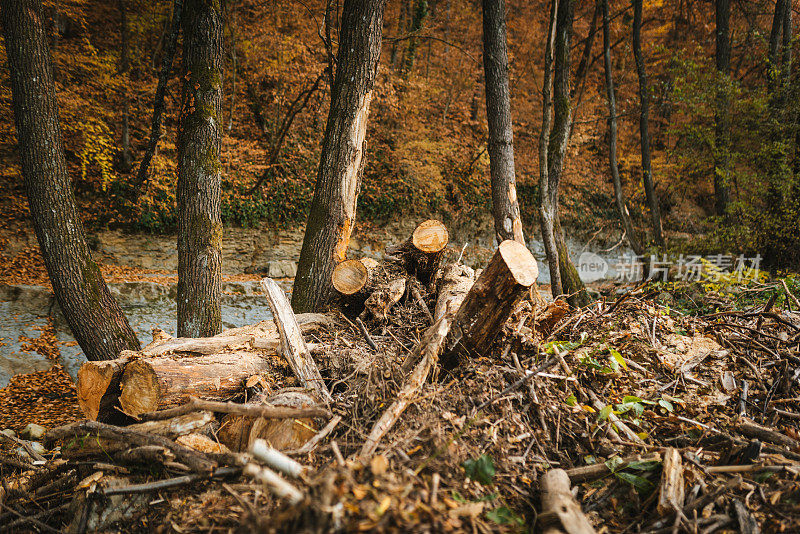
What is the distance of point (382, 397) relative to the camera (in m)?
2.32

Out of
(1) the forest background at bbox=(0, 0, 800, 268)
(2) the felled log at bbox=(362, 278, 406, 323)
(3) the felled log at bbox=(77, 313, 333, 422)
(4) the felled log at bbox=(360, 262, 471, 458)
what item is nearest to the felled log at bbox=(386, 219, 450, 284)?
(2) the felled log at bbox=(362, 278, 406, 323)

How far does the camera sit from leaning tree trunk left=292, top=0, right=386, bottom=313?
14.0ft

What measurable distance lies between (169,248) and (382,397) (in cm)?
945

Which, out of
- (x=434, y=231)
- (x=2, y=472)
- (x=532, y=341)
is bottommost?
(x=2, y=472)

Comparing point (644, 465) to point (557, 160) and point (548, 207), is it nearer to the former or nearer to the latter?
point (548, 207)

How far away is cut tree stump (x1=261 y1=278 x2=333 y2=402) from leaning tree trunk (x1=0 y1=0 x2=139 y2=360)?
2.72 m

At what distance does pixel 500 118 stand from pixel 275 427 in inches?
206

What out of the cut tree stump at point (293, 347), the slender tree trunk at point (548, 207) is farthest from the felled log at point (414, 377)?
the slender tree trunk at point (548, 207)

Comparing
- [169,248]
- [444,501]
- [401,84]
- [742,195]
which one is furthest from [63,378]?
[742,195]

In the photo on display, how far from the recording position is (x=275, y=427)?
2.19m

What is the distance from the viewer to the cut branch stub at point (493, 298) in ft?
7.42

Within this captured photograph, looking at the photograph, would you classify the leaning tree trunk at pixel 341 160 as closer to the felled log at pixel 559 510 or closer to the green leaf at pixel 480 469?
the green leaf at pixel 480 469

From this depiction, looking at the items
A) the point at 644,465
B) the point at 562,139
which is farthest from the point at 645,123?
the point at 644,465

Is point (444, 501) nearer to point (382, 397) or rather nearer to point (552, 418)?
point (382, 397)
